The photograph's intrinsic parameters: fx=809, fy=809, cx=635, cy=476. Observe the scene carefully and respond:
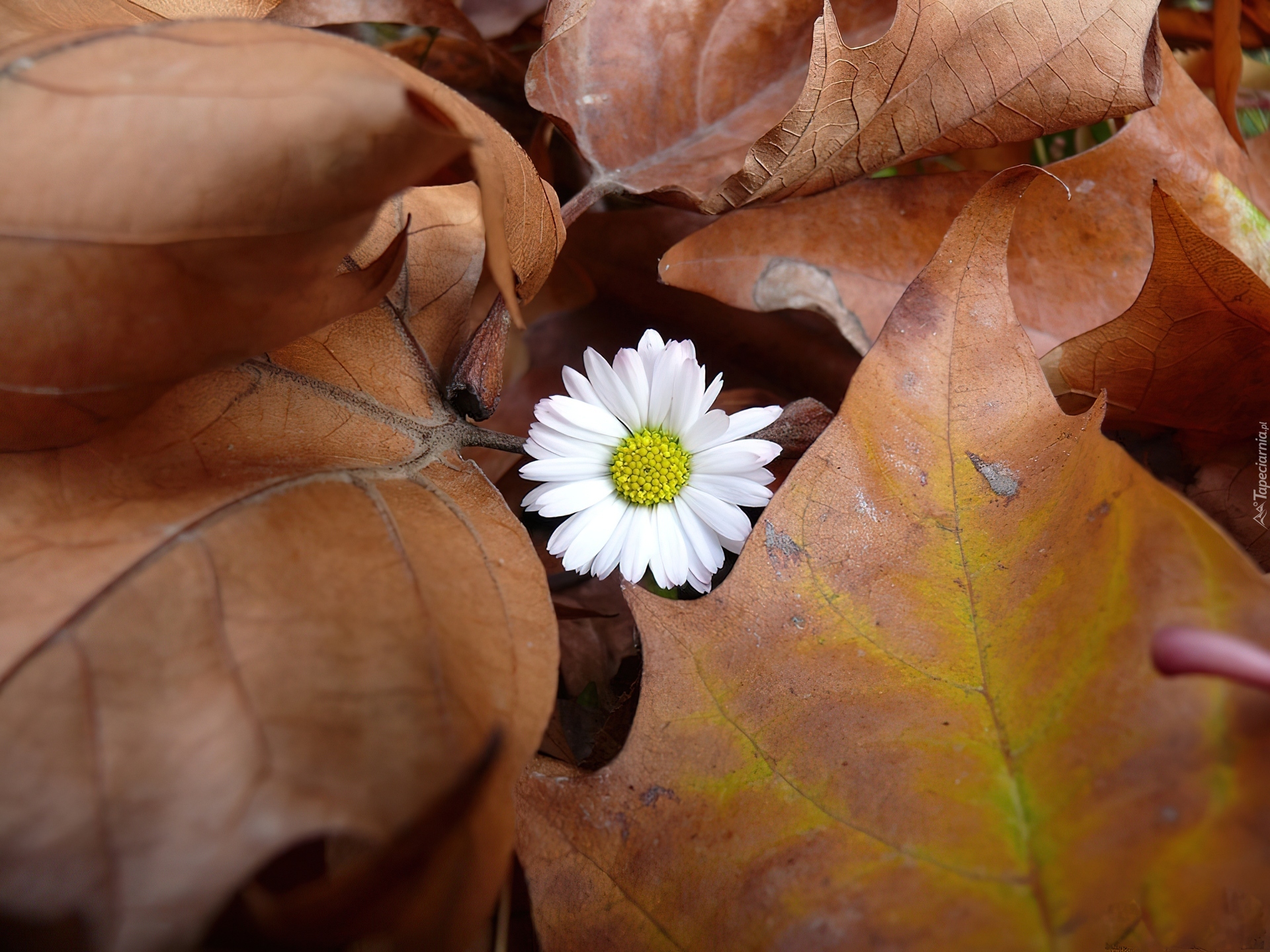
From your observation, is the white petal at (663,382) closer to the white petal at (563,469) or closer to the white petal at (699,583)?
the white petal at (563,469)

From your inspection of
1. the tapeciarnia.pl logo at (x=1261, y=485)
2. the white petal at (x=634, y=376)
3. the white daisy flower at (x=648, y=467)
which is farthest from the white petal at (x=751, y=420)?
the tapeciarnia.pl logo at (x=1261, y=485)

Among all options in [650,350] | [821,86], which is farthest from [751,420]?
[821,86]

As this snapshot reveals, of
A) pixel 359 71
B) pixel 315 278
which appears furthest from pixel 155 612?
pixel 359 71

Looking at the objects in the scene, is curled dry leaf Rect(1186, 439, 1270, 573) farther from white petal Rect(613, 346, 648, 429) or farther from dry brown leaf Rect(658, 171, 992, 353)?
white petal Rect(613, 346, 648, 429)

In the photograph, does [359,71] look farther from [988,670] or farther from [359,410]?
[988,670]

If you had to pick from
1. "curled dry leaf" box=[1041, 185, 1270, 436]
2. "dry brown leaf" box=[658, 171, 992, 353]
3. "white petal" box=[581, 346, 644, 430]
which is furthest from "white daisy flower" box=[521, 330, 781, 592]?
"curled dry leaf" box=[1041, 185, 1270, 436]

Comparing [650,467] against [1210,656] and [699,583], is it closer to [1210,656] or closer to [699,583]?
[699,583]
